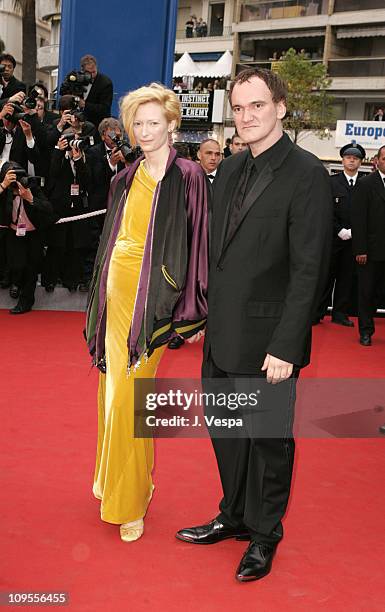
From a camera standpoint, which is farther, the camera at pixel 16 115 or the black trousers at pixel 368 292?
the black trousers at pixel 368 292

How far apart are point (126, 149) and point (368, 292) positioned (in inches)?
107

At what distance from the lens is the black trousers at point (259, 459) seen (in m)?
2.68

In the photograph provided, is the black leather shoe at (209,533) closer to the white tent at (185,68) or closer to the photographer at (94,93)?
the photographer at (94,93)

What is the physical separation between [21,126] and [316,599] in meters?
5.19

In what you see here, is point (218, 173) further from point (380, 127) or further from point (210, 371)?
point (380, 127)

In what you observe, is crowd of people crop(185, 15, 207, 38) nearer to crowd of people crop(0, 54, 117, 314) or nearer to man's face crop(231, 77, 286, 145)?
crowd of people crop(0, 54, 117, 314)

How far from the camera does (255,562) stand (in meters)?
2.69

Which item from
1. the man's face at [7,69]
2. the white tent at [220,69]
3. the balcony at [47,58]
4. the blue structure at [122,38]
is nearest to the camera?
the man's face at [7,69]

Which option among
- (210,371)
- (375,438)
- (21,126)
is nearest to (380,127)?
(21,126)

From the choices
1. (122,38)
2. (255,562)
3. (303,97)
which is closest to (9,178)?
(122,38)

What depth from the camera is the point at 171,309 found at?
2840 mm

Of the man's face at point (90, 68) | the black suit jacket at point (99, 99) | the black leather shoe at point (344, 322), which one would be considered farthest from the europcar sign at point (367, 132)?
the man's face at point (90, 68)

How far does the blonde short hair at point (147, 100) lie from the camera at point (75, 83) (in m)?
4.66

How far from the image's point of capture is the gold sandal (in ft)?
9.52
